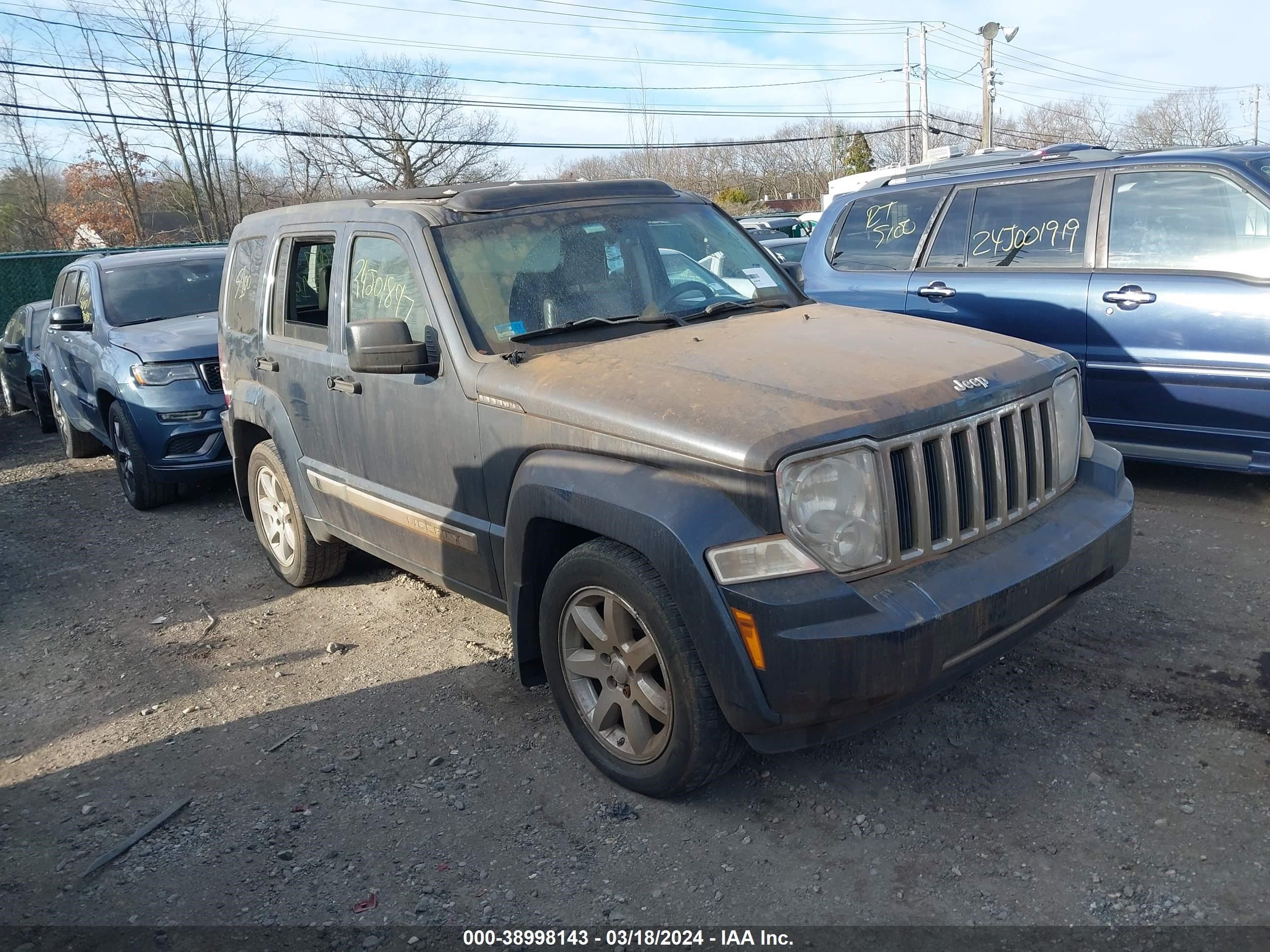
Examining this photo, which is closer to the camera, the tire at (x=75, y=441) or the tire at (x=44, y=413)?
the tire at (x=75, y=441)

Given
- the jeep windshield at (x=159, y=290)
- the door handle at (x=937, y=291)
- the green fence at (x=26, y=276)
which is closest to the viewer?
the door handle at (x=937, y=291)

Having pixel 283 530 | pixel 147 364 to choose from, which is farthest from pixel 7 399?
pixel 283 530

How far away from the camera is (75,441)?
32.0ft

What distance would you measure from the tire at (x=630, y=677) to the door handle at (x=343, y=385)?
4.90 feet

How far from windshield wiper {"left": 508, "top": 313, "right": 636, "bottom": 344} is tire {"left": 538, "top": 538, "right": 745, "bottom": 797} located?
0.93 m

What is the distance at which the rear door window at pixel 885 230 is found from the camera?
22.2ft

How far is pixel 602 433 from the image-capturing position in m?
3.16

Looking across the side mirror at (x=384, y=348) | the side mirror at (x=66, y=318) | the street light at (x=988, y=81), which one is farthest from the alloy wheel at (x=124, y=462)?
the street light at (x=988, y=81)

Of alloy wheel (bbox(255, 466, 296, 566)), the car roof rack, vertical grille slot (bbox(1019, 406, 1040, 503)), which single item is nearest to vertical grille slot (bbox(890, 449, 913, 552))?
vertical grille slot (bbox(1019, 406, 1040, 503))

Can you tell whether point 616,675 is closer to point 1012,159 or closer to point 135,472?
point 1012,159

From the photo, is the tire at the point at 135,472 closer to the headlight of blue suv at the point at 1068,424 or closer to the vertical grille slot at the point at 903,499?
the vertical grille slot at the point at 903,499

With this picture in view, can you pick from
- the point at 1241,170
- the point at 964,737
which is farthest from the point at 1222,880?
the point at 1241,170

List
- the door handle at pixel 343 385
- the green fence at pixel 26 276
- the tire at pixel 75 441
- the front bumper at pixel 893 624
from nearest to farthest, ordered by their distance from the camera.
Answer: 1. the front bumper at pixel 893 624
2. the door handle at pixel 343 385
3. the tire at pixel 75 441
4. the green fence at pixel 26 276

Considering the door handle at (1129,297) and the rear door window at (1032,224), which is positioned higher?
the rear door window at (1032,224)
